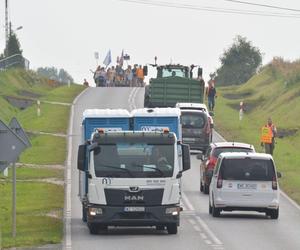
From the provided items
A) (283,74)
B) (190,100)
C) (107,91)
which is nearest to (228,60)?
(283,74)

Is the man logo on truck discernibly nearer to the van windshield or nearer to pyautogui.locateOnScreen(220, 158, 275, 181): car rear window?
pyautogui.locateOnScreen(220, 158, 275, 181): car rear window

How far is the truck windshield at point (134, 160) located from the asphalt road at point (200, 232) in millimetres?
1392

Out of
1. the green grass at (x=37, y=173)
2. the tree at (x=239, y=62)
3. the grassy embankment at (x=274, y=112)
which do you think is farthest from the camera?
the tree at (x=239, y=62)

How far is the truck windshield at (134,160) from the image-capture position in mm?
26844

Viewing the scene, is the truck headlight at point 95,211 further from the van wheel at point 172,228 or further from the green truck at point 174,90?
the green truck at point 174,90

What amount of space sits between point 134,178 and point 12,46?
7850cm

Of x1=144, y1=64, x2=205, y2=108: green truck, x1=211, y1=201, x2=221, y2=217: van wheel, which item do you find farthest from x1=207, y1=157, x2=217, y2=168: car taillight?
x1=144, y1=64, x2=205, y2=108: green truck

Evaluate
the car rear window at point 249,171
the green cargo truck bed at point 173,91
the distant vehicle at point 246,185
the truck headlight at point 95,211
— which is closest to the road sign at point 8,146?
the truck headlight at point 95,211

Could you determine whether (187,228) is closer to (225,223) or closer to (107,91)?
(225,223)

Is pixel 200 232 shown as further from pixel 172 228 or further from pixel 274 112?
pixel 274 112

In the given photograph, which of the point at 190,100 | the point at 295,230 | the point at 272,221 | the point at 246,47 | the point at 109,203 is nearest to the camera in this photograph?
the point at 109,203

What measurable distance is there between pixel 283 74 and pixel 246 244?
68091 mm

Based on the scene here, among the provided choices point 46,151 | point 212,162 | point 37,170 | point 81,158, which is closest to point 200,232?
point 81,158

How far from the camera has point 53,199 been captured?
36.4 metres
